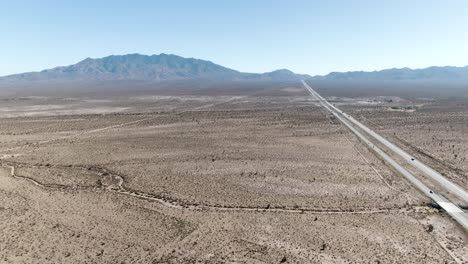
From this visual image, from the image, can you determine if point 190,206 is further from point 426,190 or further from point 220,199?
point 426,190

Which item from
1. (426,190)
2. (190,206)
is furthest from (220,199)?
(426,190)

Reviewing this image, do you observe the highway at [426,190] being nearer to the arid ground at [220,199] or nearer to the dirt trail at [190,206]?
the arid ground at [220,199]

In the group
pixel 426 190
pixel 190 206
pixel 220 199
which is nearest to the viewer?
pixel 190 206

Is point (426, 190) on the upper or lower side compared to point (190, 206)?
upper

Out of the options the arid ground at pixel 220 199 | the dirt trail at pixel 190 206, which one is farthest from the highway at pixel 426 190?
the dirt trail at pixel 190 206

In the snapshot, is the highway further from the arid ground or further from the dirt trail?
the dirt trail

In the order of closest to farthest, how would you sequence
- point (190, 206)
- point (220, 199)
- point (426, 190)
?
1. point (190, 206)
2. point (220, 199)
3. point (426, 190)

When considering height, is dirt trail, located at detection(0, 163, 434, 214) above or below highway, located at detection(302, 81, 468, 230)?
below

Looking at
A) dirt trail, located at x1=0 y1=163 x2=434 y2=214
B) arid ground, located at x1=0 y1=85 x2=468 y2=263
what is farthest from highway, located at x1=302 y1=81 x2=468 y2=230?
dirt trail, located at x1=0 y1=163 x2=434 y2=214

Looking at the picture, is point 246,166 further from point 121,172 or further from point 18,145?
point 18,145
